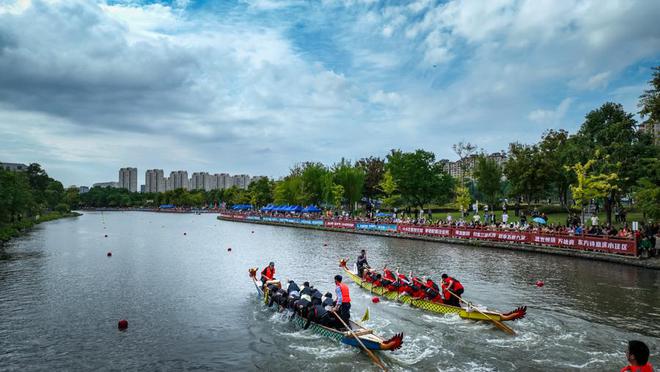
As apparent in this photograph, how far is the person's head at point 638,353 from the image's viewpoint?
6371mm

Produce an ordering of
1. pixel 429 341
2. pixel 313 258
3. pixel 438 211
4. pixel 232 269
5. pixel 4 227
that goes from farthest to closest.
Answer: pixel 438 211
pixel 4 227
pixel 313 258
pixel 232 269
pixel 429 341

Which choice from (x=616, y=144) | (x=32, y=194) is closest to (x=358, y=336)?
(x=616, y=144)

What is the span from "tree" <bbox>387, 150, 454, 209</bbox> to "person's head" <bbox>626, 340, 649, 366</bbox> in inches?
2609

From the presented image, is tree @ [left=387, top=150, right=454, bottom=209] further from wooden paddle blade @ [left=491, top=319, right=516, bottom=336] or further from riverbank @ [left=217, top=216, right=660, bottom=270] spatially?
wooden paddle blade @ [left=491, top=319, right=516, bottom=336]

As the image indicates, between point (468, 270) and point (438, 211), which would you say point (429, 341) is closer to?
point (468, 270)

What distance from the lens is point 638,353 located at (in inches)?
253

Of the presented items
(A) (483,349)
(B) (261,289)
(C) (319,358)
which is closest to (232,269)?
(B) (261,289)

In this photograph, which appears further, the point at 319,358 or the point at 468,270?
the point at 468,270

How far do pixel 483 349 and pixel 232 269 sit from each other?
2133 centimetres

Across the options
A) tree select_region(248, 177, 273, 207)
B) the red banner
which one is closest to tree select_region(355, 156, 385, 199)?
the red banner

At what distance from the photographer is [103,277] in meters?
27.8

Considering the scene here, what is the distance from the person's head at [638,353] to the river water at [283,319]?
663 cm

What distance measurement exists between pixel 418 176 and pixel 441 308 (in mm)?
56496

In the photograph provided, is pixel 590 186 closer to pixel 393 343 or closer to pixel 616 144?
pixel 616 144
